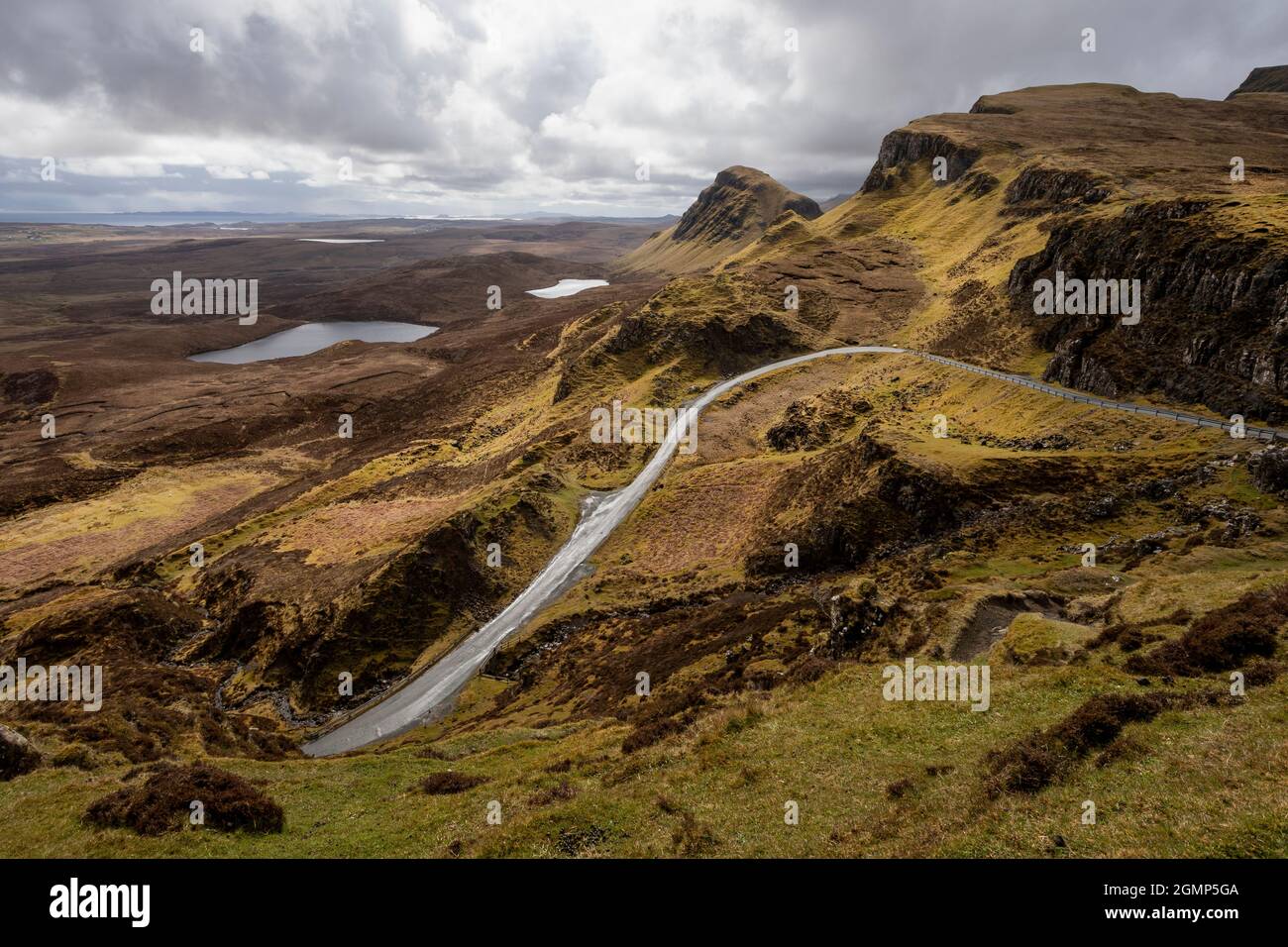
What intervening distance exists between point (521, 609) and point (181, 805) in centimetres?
3484

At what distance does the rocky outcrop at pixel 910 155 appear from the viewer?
516 ft

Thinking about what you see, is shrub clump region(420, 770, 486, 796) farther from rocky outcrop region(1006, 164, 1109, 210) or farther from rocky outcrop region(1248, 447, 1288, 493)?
rocky outcrop region(1006, 164, 1109, 210)

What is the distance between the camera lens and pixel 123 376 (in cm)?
16400

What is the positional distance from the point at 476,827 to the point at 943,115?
24513cm

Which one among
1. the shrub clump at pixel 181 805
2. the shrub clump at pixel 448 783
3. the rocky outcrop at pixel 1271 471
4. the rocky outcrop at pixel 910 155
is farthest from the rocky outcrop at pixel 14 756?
the rocky outcrop at pixel 910 155

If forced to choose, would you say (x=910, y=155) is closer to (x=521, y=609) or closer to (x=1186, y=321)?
(x=1186, y=321)

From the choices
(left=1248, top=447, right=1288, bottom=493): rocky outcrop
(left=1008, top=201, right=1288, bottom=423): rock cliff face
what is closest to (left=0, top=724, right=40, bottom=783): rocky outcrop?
(left=1248, top=447, right=1288, bottom=493): rocky outcrop

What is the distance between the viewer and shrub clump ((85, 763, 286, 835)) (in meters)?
18.5

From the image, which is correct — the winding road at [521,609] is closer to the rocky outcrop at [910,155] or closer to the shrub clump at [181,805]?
the shrub clump at [181,805]

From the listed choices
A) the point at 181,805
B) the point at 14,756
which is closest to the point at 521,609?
the point at 14,756

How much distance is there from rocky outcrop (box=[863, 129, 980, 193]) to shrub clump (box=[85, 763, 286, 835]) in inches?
7361

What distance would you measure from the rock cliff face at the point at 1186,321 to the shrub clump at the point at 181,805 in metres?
65.6
